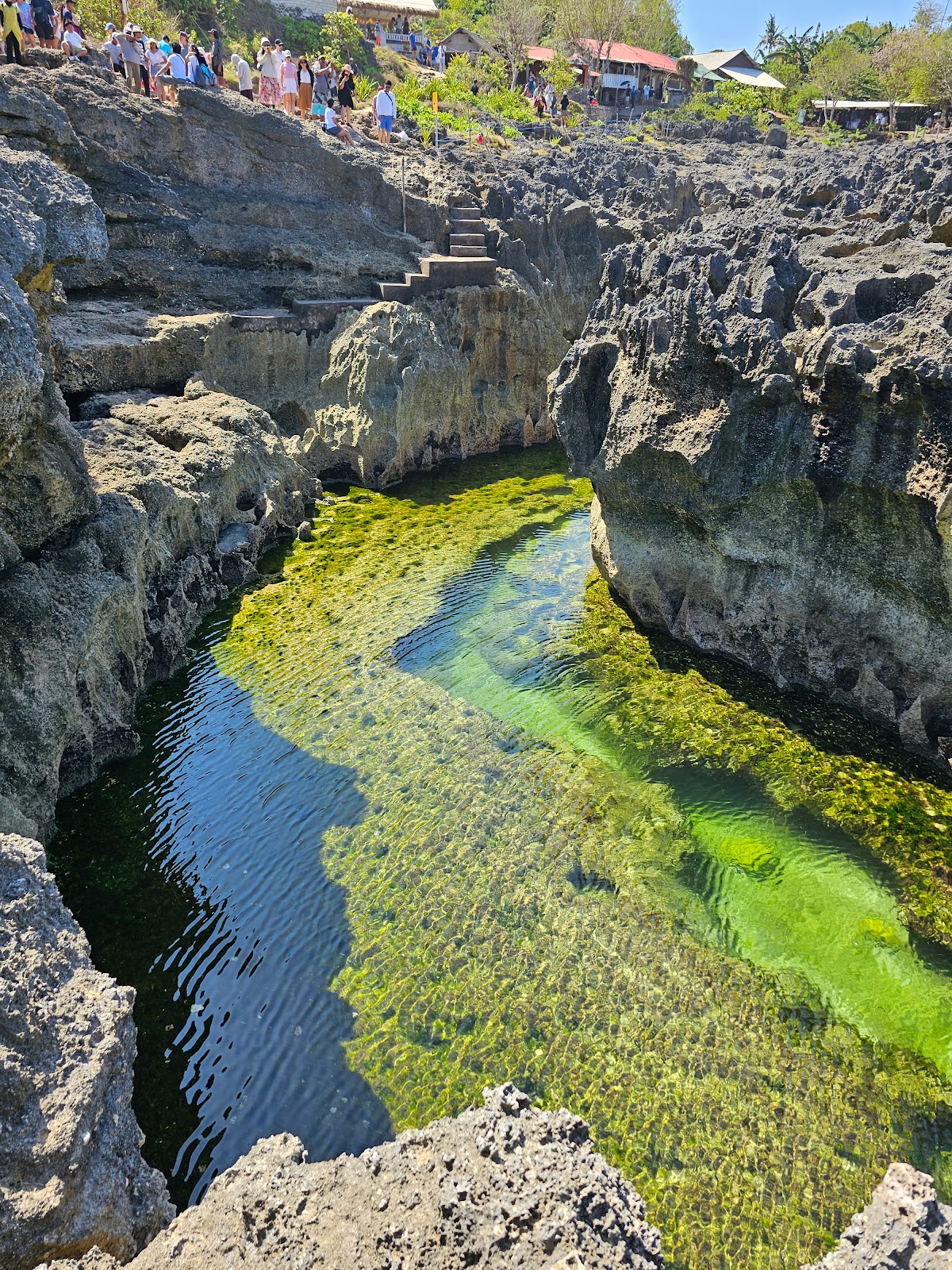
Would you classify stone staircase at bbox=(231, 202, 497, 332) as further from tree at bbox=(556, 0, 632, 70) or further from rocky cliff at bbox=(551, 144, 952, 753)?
tree at bbox=(556, 0, 632, 70)

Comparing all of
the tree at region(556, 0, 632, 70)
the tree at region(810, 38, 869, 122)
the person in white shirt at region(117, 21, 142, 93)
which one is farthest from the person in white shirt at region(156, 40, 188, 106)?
the tree at region(810, 38, 869, 122)

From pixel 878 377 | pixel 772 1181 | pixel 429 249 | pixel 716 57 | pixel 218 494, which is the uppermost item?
pixel 716 57

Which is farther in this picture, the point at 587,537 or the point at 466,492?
the point at 466,492

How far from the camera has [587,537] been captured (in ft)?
61.2

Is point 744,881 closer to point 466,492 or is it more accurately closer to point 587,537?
point 587,537

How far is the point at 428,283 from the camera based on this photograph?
23594mm

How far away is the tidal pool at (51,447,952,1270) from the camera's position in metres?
7.25

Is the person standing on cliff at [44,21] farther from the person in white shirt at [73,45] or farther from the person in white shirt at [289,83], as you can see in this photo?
the person in white shirt at [289,83]

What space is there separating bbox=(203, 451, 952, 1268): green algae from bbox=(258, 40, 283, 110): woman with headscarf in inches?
794

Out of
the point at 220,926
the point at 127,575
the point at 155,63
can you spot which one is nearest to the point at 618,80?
the point at 155,63

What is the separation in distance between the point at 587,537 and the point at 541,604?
11.5 ft

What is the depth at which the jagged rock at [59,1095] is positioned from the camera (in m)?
4.62

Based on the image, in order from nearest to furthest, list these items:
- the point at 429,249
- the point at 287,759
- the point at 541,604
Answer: the point at 287,759 → the point at 541,604 → the point at 429,249

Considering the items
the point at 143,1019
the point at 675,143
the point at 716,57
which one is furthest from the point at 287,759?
the point at 716,57
